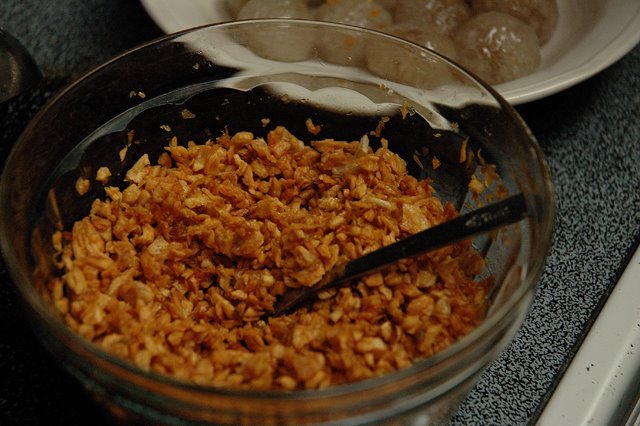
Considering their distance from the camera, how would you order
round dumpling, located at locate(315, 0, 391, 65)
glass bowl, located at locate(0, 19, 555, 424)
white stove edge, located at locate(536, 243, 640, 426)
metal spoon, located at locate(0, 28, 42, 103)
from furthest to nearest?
1. round dumpling, located at locate(315, 0, 391, 65)
2. metal spoon, located at locate(0, 28, 42, 103)
3. white stove edge, located at locate(536, 243, 640, 426)
4. glass bowl, located at locate(0, 19, 555, 424)

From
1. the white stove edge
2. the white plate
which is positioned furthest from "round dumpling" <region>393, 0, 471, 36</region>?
the white stove edge

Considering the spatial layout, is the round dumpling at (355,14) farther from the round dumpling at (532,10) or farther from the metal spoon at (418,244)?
the metal spoon at (418,244)

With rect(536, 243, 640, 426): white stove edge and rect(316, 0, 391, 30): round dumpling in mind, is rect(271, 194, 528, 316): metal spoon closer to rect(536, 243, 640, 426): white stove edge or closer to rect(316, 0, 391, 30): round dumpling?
rect(536, 243, 640, 426): white stove edge

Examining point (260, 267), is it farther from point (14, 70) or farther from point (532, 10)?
point (532, 10)

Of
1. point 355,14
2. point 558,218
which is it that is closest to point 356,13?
point 355,14

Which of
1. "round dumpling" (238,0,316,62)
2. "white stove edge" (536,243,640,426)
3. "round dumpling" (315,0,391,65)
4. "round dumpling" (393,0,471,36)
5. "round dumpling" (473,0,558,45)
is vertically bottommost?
"white stove edge" (536,243,640,426)

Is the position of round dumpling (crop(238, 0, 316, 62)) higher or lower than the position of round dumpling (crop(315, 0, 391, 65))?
higher
